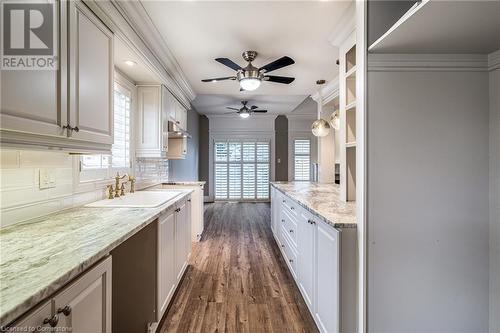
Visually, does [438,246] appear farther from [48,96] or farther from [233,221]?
[233,221]

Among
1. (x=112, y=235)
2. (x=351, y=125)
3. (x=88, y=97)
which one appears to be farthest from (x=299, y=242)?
(x=88, y=97)

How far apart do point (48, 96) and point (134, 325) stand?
5.07 feet

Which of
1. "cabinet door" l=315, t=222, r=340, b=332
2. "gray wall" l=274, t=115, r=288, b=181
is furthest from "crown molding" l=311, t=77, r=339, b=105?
"gray wall" l=274, t=115, r=288, b=181

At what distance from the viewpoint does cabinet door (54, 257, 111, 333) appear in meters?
0.82

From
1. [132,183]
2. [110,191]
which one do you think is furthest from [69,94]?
[132,183]

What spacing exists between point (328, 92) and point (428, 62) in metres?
2.79

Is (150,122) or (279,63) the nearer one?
(279,63)

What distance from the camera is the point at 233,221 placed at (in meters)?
5.30

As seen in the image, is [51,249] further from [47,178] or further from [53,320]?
[47,178]

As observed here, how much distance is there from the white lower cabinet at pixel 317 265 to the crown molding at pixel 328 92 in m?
2.22

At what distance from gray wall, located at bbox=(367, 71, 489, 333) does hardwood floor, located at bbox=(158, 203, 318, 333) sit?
0.81m

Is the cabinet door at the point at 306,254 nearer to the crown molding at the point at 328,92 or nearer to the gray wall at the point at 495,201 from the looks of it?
the gray wall at the point at 495,201

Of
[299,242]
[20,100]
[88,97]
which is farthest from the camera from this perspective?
[299,242]
